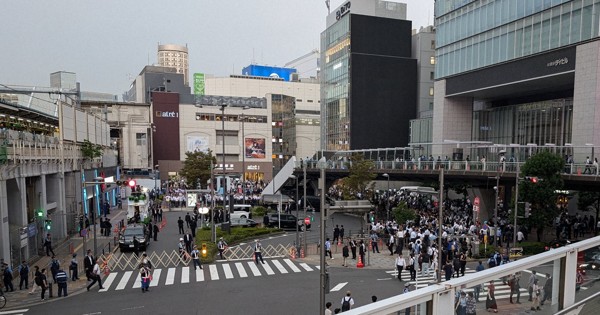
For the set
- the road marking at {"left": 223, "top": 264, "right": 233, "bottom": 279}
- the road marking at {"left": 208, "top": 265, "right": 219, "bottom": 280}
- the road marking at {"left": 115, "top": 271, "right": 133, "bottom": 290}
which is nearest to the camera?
the road marking at {"left": 115, "top": 271, "right": 133, "bottom": 290}

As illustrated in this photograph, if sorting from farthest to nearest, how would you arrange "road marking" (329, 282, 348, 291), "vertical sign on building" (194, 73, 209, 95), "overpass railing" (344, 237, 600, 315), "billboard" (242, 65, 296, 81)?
"billboard" (242, 65, 296, 81) → "vertical sign on building" (194, 73, 209, 95) → "road marking" (329, 282, 348, 291) → "overpass railing" (344, 237, 600, 315)

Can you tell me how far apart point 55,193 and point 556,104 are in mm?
48702

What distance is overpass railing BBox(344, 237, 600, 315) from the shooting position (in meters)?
2.67

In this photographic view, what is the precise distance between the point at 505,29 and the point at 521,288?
4408cm

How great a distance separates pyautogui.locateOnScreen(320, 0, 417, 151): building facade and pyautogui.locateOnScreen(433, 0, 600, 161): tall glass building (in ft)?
61.8

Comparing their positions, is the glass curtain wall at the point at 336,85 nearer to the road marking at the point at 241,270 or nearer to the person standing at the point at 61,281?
the road marking at the point at 241,270

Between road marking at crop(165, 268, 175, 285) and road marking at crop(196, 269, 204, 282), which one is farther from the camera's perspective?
road marking at crop(196, 269, 204, 282)

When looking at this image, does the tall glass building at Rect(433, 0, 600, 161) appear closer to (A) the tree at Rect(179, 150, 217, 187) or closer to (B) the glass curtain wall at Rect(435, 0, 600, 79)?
(B) the glass curtain wall at Rect(435, 0, 600, 79)

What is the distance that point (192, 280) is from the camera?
1958cm

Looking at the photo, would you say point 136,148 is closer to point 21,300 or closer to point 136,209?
point 136,209

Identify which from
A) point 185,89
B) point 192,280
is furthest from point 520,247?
point 185,89

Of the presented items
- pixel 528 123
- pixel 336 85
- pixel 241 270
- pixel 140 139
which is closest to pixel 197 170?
pixel 140 139

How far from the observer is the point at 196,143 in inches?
3145

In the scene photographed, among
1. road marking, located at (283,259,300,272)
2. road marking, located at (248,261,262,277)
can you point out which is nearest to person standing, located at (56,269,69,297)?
road marking, located at (248,261,262,277)
